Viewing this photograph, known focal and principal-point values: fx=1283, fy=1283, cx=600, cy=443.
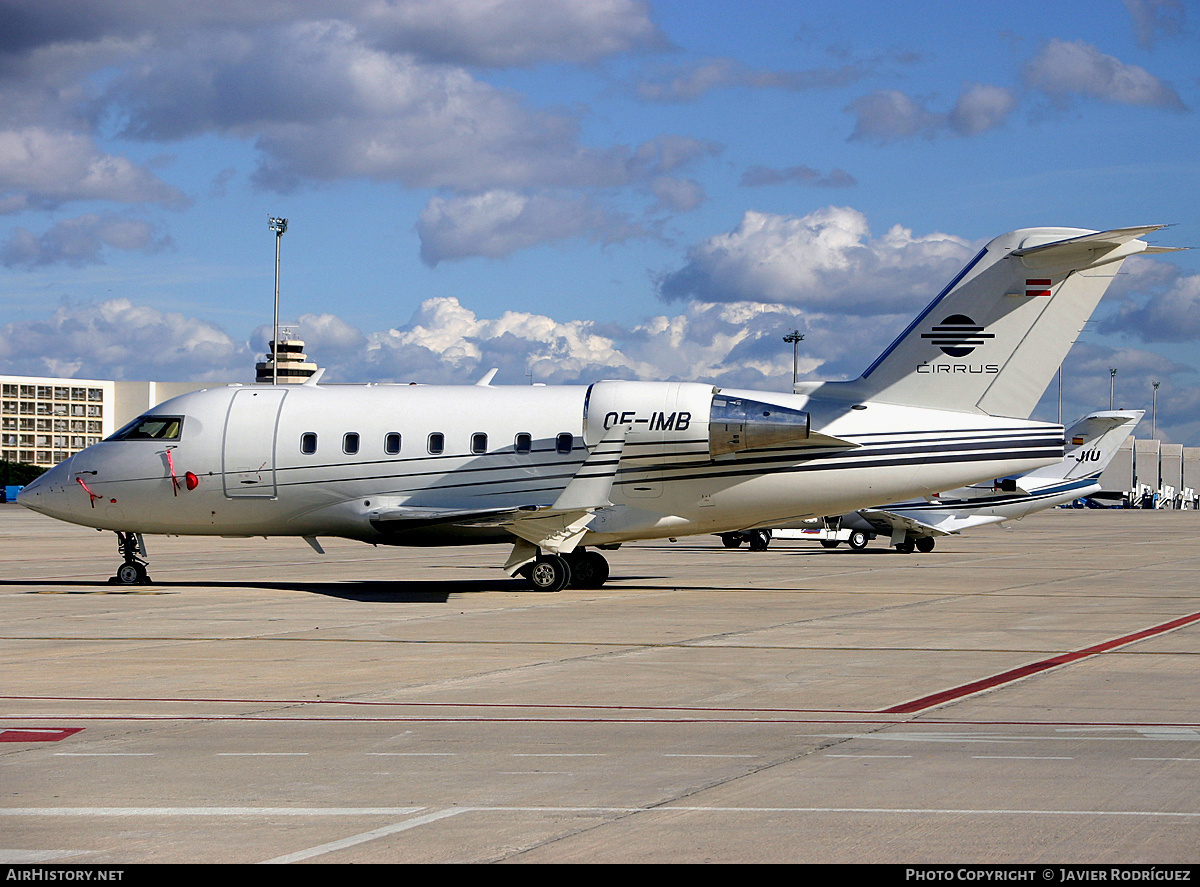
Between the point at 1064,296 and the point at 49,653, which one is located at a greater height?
the point at 1064,296

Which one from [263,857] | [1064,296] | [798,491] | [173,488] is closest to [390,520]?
[173,488]

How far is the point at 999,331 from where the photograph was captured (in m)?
24.4

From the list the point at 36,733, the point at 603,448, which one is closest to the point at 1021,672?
the point at 36,733

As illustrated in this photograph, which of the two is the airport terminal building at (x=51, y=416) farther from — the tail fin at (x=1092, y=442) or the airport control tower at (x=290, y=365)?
the tail fin at (x=1092, y=442)

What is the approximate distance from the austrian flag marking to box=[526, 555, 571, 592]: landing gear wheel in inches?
409

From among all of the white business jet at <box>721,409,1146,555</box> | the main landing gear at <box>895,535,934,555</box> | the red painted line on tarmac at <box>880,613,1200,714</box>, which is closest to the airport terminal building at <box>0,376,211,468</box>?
the white business jet at <box>721,409,1146,555</box>

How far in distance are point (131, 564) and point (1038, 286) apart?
19184 millimetres

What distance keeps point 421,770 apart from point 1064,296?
1851 centimetres

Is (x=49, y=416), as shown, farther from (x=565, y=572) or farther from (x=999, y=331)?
(x=999, y=331)

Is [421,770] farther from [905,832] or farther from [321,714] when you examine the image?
[905,832]

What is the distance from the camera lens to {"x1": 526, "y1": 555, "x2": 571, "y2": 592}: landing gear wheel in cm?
2572

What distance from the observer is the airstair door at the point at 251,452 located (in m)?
26.1

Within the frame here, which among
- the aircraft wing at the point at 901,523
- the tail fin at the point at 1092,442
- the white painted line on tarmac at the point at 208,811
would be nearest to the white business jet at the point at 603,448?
the white painted line on tarmac at the point at 208,811
